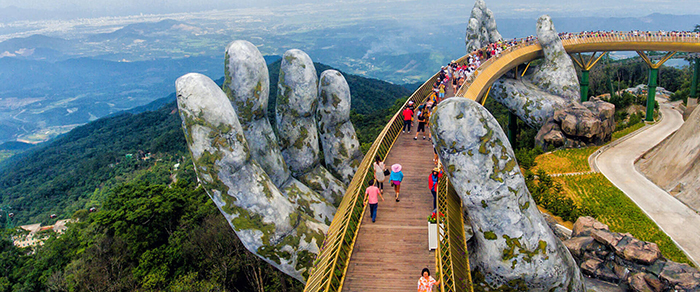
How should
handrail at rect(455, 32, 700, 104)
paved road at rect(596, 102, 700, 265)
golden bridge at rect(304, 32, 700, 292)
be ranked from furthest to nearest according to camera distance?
handrail at rect(455, 32, 700, 104) → paved road at rect(596, 102, 700, 265) → golden bridge at rect(304, 32, 700, 292)

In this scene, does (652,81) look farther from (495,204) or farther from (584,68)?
(495,204)

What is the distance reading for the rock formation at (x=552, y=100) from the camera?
29844mm

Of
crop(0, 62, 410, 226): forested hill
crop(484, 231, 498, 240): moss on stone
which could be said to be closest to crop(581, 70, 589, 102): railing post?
crop(0, 62, 410, 226): forested hill

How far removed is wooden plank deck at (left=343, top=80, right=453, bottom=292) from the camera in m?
10.9

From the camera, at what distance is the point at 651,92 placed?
33.8 meters

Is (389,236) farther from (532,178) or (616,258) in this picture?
(532,178)

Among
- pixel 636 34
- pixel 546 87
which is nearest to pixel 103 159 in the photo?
pixel 546 87

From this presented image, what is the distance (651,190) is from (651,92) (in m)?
14.4

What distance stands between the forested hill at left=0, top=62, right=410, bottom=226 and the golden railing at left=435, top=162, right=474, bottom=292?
32689 millimetres

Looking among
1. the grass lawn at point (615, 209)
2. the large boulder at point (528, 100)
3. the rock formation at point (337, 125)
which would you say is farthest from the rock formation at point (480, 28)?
the rock formation at point (337, 125)

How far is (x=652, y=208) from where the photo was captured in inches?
854

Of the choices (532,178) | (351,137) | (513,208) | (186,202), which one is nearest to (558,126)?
(532,178)

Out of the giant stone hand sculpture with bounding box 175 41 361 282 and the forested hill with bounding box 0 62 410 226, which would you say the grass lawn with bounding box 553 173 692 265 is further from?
the forested hill with bounding box 0 62 410 226

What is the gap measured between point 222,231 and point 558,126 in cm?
2387
